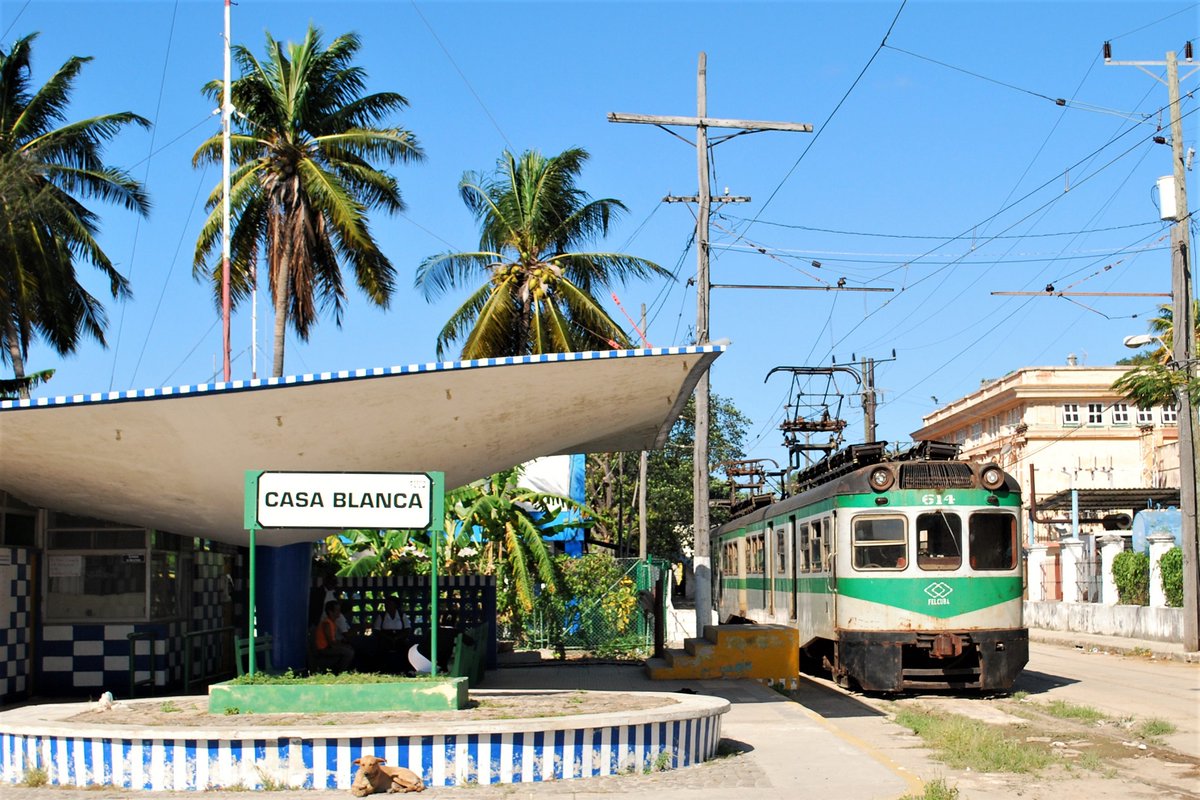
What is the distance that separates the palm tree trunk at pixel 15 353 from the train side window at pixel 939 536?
2109 cm

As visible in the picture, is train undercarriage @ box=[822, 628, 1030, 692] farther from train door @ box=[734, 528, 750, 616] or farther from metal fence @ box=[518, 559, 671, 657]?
train door @ box=[734, 528, 750, 616]

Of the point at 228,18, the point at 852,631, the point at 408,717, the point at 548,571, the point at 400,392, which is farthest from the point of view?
the point at 548,571

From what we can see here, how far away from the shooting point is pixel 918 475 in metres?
16.9

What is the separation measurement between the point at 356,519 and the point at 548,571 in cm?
1147

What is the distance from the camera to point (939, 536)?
657 inches

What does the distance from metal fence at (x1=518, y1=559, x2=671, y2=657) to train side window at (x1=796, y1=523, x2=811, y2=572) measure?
4.90m

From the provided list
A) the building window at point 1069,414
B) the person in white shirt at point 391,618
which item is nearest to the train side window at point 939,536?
the person in white shirt at point 391,618

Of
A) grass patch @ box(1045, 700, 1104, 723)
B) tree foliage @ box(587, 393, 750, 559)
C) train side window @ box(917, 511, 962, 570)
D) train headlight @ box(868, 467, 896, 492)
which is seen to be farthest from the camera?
tree foliage @ box(587, 393, 750, 559)

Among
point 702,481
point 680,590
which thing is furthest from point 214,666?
point 680,590

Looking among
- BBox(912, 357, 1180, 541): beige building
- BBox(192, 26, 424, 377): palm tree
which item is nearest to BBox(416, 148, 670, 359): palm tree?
BBox(192, 26, 424, 377): palm tree

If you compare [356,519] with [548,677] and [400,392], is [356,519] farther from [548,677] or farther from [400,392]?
[548,677]

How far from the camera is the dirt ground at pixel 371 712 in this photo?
34.9 ft

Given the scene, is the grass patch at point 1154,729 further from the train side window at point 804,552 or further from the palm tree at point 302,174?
the palm tree at point 302,174

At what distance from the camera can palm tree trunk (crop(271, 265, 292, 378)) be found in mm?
26438
